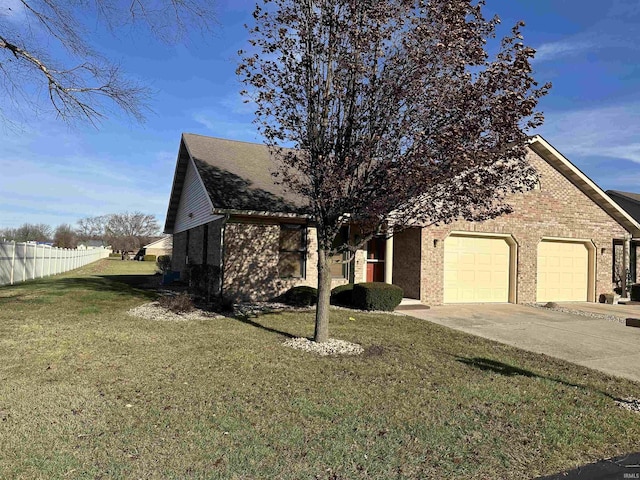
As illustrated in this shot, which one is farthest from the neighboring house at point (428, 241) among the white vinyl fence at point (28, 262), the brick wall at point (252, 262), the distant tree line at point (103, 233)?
the distant tree line at point (103, 233)

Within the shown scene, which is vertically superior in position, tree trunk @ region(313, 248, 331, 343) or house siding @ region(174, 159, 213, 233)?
house siding @ region(174, 159, 213, 233)

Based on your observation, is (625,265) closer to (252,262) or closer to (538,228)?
(538,228)

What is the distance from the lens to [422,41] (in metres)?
6.64

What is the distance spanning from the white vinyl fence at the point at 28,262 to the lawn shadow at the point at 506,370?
62.5 ft

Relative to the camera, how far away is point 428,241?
14461mm

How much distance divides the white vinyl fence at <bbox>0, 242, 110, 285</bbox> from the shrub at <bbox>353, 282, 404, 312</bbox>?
15.3m

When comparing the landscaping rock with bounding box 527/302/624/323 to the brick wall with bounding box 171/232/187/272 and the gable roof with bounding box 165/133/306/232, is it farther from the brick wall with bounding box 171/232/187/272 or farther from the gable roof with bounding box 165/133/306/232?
the brick wall with bounding box 171/232/187/272

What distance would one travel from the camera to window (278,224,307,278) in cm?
1422

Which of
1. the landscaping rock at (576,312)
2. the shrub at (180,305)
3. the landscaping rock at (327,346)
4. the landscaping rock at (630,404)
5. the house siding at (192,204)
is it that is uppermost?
the house siding at (192,204)

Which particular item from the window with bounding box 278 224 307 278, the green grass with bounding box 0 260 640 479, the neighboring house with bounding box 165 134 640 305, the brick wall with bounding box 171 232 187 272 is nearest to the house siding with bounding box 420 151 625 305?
the neighboring house with bounding box 165 134 640 305

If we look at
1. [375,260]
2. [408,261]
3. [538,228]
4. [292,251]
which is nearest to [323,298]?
[292,251]

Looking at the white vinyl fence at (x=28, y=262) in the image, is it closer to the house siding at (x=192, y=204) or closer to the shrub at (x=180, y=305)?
the house siding at (x=192, y=204)

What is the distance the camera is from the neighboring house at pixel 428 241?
13641 mm

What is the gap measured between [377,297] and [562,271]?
30.8ft
